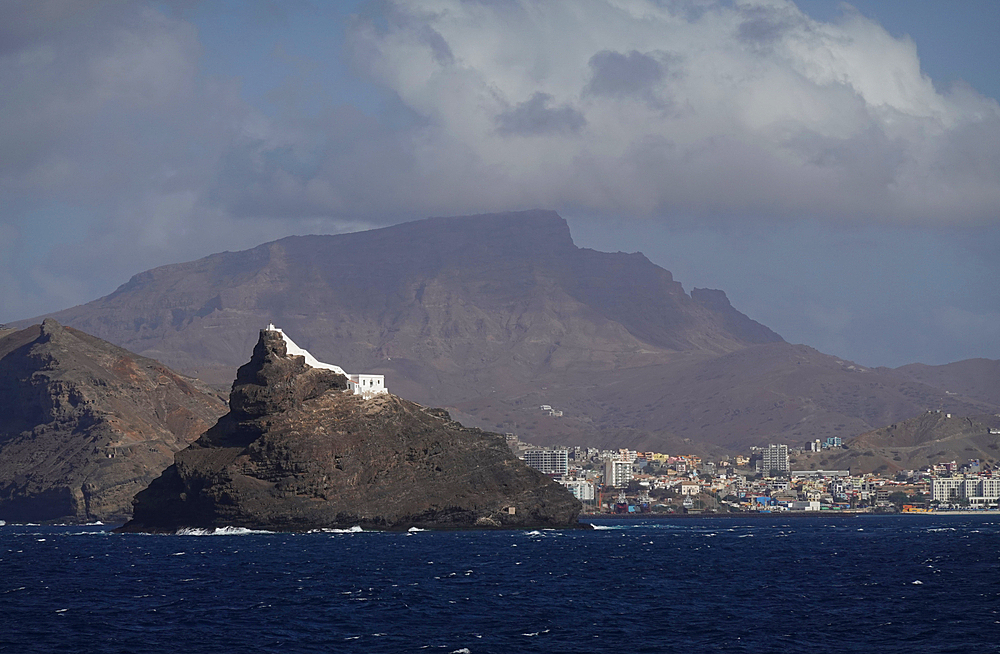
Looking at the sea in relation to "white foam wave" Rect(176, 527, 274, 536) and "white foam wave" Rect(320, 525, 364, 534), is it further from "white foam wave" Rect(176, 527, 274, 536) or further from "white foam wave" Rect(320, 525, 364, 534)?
"white foam wave" Rect(320, 525, 364, 534)

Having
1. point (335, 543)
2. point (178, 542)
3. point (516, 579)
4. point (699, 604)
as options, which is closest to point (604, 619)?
point (699, 604)

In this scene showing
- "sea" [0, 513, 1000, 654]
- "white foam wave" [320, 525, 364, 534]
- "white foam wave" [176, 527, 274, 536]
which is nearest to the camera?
"sea" [0, 513, 1000, 654]

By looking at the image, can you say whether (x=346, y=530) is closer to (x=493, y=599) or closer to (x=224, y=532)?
(x=224, y=532)

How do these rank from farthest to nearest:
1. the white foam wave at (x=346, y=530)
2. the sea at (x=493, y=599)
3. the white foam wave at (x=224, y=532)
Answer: the white foam wave at (x=346, y=530) < the white foam wave at (x=224, y=532) < the sea at (x=493, y=599)

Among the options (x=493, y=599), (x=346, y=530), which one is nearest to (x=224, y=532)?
(x=346, y=530)

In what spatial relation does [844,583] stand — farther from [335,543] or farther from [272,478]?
[272,478]

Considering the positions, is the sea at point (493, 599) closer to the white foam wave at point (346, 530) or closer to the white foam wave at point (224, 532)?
the white foam wave at point (224, 532)

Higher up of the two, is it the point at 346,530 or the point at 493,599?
Answer: the point at 346,530

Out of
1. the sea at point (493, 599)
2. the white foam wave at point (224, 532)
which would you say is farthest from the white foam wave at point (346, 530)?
the sea at point (493, 599)

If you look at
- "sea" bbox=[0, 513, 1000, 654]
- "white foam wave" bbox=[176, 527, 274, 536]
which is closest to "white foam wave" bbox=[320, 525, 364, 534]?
"white foam wave" bbox=[176, 527, 274, 536]
